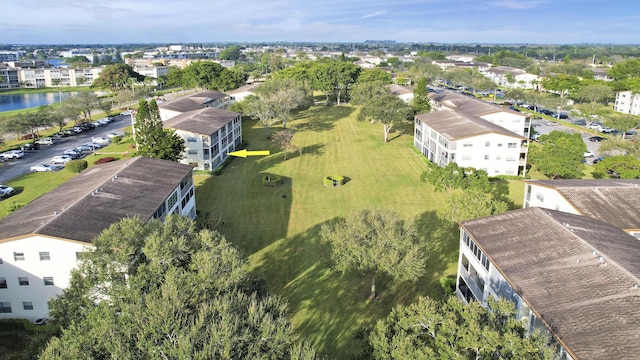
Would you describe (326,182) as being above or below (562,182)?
below

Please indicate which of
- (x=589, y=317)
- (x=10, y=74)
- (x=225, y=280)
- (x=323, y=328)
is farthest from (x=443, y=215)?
(x=10, y=74)

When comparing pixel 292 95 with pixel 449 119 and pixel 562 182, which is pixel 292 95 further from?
pixel 562 182

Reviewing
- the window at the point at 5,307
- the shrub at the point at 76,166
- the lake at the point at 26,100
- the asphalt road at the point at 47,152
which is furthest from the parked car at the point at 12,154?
A: the lake at the point at 26,100

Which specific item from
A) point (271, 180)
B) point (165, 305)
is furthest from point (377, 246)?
point (271, 180)

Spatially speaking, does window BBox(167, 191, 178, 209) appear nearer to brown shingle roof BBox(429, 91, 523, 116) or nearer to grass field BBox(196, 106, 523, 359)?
grass field BBox(196, 106, 523, 359)

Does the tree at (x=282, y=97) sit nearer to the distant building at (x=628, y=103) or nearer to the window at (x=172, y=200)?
the window at (x=172, y=200)

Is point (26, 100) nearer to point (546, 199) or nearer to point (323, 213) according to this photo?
point (323, 213)

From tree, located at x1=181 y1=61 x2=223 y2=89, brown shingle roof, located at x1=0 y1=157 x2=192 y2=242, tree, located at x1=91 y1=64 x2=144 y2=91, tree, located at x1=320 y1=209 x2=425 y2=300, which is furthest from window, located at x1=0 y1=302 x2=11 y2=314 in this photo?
tree, located at x1=91 y1=64 x2=144 y2=91
